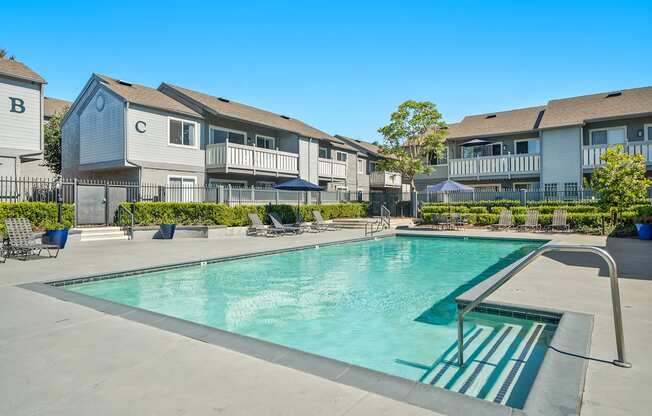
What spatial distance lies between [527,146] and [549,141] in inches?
86.0

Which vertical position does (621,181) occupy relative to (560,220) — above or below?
above

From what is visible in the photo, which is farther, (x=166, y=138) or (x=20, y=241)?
(x=166, y=138)

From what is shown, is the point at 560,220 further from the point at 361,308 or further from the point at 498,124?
the point at 361,308

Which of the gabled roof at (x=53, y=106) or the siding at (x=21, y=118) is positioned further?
the gabled roof at (x=53, y=106)

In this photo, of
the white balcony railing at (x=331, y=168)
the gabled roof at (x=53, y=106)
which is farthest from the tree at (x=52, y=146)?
the white balcony railing at (x=331, y=168)

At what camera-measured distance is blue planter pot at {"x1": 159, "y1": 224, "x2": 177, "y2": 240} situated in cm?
1625

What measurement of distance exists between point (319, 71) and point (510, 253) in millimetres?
11624

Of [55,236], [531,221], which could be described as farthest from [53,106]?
[531,221]

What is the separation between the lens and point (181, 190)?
20172 mm

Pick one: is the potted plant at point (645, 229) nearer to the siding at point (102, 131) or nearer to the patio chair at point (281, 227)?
the patio chair at point (281, 227)

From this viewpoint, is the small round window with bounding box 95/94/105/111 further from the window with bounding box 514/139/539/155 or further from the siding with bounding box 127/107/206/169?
the window with bounding box 514/139/539/155

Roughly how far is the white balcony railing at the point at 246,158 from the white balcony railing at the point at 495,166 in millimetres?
11593

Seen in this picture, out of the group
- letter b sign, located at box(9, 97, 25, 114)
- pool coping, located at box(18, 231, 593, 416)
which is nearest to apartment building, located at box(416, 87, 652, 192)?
pool coping, located at box(18, 231, 593, 416)

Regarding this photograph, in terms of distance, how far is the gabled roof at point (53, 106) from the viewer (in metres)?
27.1
